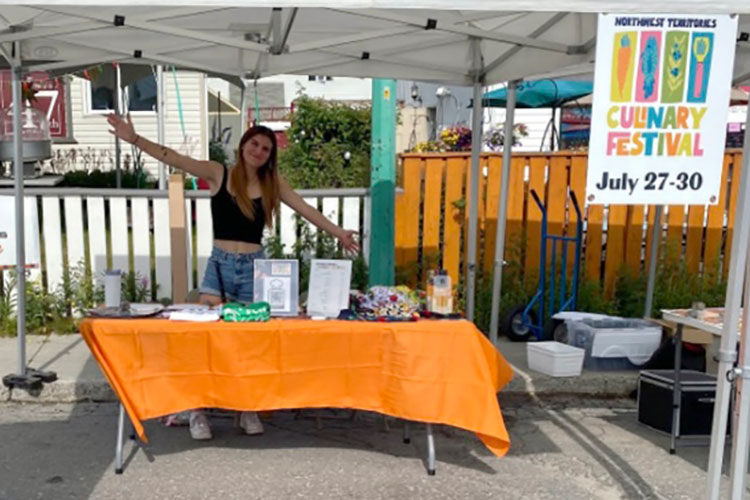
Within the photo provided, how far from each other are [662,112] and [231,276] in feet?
8.60

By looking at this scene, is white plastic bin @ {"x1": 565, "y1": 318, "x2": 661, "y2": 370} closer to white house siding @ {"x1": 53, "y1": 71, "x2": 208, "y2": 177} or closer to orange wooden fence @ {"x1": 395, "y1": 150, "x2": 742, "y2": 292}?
orange wooden fence @ {"x1": 395, "y1": 150, "x2": 742, "y2": 292}

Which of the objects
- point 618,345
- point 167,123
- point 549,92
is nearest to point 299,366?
point 618,345

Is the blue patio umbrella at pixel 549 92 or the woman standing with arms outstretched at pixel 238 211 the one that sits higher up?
the blue patio umbrella at pixel 549 92

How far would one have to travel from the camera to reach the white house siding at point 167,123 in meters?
15.8

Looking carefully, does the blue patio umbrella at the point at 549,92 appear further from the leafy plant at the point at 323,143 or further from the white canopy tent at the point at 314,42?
the white canopy tent at the point at 314,42

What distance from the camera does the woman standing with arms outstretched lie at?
4.48 m

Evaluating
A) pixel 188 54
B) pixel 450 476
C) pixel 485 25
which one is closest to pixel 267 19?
pixel 188 54

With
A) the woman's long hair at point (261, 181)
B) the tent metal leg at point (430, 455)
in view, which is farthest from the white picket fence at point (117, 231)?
the tent metal leg at point (430, 455)

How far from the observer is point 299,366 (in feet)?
13.1

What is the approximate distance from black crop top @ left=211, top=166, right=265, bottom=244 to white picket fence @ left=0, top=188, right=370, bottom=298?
84.7 inches

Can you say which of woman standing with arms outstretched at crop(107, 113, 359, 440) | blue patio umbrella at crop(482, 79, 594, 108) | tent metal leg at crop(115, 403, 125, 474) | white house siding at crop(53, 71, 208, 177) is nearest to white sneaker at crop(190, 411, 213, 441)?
woman standing with arms outstretched at crop(107, 113, 359, 440)

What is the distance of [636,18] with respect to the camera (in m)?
2.82

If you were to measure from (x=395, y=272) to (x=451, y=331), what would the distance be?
301cm

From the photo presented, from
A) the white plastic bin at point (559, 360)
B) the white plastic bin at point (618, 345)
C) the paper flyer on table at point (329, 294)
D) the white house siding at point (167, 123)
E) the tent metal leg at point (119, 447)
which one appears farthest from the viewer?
the white house siding at point (167, 123)
